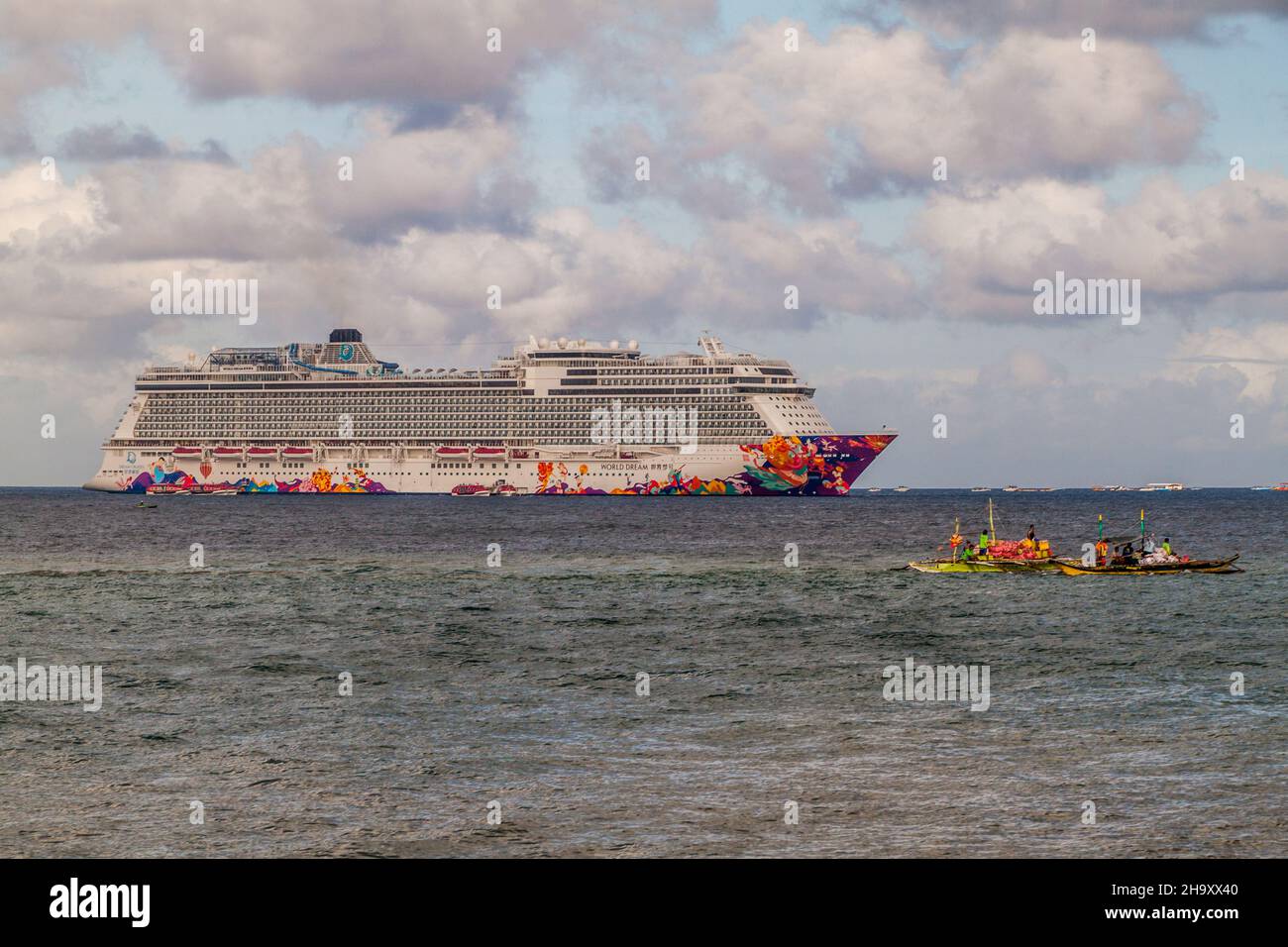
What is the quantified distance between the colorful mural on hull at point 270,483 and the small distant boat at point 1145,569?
12267 cm

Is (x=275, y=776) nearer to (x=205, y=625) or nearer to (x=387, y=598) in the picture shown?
(x=205, y=625)

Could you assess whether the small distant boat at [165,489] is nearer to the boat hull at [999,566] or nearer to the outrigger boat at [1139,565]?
the boat hull at [999,566]

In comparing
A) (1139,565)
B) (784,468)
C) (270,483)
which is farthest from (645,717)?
(270,483)

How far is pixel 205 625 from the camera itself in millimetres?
42562

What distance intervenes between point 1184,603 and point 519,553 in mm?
37272

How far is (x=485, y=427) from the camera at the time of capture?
167 m

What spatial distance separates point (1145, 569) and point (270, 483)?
13901cm

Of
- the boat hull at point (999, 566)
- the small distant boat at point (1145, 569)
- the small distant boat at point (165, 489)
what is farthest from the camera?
the small distant boat at point (165, 489)

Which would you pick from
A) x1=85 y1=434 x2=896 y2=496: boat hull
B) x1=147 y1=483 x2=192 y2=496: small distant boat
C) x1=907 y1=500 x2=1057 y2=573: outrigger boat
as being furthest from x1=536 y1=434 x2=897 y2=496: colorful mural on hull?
x1=907 y1=500 x2=1057 y2=573: outrigger boat

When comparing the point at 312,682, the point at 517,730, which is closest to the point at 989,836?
the point at 517,730

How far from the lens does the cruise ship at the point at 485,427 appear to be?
506 feet

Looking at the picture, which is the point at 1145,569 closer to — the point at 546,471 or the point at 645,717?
the point at 645,717

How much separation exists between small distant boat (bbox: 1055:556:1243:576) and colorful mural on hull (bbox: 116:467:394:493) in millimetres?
122673

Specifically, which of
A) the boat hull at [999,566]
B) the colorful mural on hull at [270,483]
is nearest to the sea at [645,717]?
the boat hull at [999,566]
